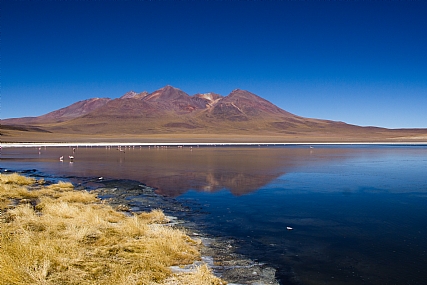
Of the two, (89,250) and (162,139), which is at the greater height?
(162,139)

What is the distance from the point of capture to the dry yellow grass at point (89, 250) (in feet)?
19.3

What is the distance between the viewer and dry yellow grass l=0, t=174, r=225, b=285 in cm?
589

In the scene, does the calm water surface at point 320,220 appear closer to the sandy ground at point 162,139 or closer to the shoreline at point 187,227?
the shoreline at point 187,227

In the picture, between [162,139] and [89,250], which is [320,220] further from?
[162,139]

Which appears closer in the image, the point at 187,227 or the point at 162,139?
the point at 187,227

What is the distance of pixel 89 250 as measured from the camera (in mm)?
7410

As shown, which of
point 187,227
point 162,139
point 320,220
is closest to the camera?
point 187,227

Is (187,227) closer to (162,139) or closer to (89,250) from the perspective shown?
(89,250)

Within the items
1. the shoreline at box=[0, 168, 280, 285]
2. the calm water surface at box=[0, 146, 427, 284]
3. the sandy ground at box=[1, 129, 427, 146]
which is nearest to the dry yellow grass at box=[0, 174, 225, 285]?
the shoreline at box=[0, 168, 280, 285]

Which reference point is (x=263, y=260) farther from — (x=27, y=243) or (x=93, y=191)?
(x=93, y=191)

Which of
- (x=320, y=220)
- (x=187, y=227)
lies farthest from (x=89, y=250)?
(x=320, y=220)

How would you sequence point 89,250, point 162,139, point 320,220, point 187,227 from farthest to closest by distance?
point 162,139, point 320,220, point 187,227, point 89,250

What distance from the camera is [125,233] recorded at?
865cm

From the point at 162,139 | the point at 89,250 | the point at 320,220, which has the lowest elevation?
the point at 320,220
